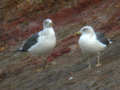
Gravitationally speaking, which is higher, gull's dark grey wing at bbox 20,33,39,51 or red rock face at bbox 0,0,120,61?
red rock face at bbox 0,0,120,61

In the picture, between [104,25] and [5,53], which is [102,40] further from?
[5,53]

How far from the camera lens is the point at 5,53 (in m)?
13.5

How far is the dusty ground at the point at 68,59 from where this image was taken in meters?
7.80

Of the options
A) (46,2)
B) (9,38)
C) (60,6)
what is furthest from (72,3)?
(9,38)

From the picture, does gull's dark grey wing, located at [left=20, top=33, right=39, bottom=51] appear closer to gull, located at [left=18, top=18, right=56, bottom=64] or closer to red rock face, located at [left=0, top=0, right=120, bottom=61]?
gull, located at [left=18, top=18, right=56, bottom=64]

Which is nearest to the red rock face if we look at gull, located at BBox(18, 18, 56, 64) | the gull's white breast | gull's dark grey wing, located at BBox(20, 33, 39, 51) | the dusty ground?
the dusty ground

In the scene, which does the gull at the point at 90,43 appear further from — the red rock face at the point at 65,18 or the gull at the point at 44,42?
the red rock face at the point at 65,18

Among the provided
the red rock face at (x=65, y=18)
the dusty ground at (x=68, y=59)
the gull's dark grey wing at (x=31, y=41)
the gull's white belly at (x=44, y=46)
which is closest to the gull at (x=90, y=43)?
the dusty ground at (x=68, y=59)

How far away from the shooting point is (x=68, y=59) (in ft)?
34.5

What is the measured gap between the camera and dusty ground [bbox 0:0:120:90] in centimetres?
780

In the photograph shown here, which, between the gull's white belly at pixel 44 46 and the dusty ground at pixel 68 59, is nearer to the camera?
the dusty ground at pixel 68 59

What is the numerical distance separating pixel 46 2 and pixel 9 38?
127 inches

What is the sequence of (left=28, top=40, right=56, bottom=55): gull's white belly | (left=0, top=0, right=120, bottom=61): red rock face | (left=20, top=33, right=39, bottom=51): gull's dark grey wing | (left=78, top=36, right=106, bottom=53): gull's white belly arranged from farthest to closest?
(left=0, top=0, right=120, bottom=61): red rock face, (left=20, top=33, right=39, bottom=51): gull's dark grey wing, (left=28, top=40, right=56, bottom=55): gull's white belly, (left=78, top=36, right=106, bottom=53): gull's white belly

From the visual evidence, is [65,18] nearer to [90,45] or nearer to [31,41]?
[31,41]
